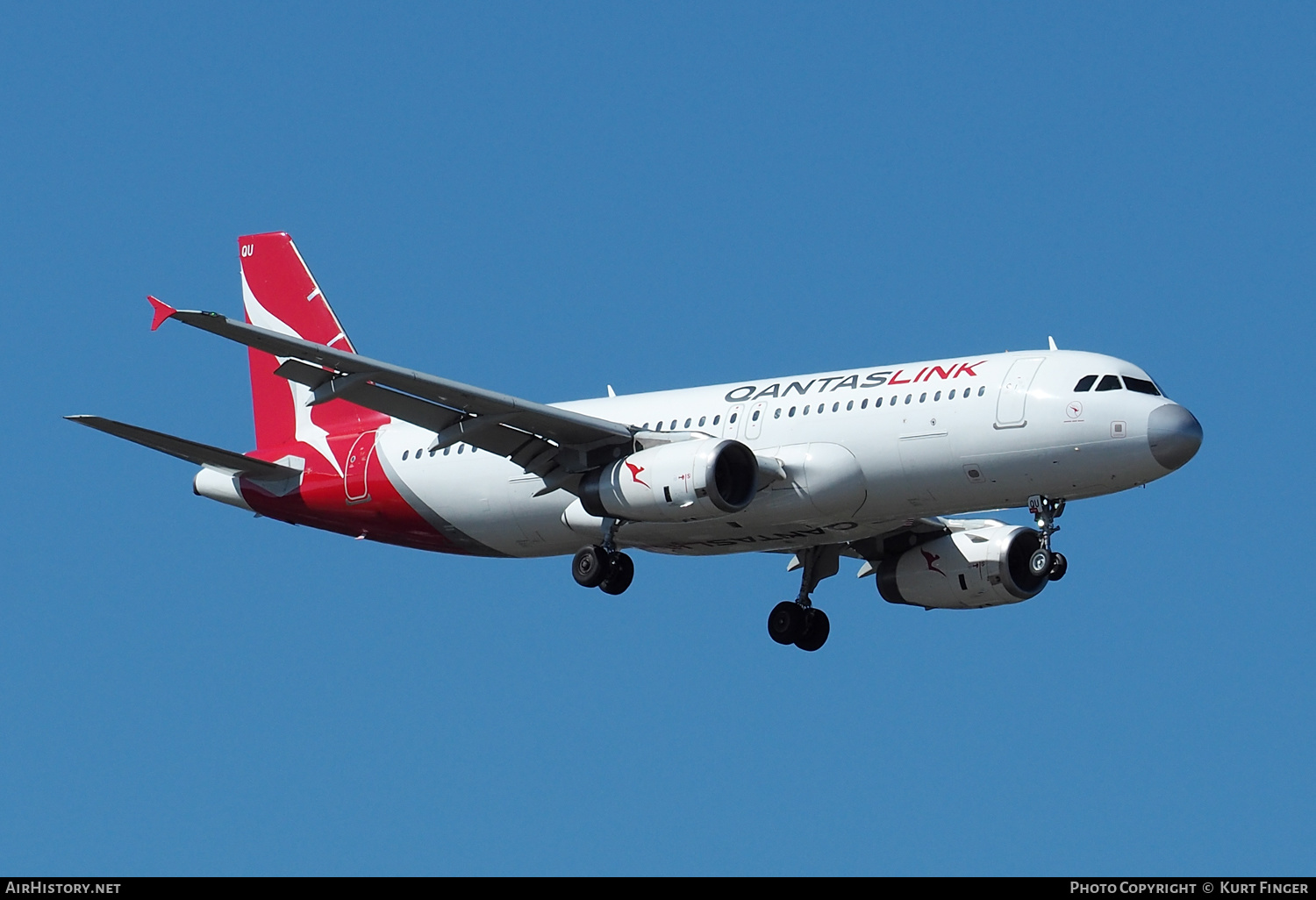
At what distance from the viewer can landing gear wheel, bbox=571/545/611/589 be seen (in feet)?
153

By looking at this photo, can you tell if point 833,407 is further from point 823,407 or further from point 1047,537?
point 1047,537

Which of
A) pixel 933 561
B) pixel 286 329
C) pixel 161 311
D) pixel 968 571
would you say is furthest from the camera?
pixel 286 329

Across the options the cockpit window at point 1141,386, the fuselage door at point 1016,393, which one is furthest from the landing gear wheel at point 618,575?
the cockpit window at point 1141,386

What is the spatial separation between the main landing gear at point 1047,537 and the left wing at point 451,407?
29.0ft

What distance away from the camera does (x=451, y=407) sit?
4544cm

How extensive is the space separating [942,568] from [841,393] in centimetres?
710

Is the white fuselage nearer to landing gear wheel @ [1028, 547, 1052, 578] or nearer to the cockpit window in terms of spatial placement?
the cockpit window

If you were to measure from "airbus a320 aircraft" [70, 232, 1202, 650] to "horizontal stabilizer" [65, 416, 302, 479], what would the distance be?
0.22 ft

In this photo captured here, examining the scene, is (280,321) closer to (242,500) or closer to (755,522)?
(242,500)

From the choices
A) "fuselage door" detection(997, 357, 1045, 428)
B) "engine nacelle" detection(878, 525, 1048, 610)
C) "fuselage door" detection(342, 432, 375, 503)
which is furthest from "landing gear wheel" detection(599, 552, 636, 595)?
"fuselage door" detection(997, 357, 1045, 428)

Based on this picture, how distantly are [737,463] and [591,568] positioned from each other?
14.1ft

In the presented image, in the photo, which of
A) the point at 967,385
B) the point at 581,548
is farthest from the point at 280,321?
the point at 967,385

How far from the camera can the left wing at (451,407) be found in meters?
41.2

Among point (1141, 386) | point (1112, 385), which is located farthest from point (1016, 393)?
point (1141, 386)
